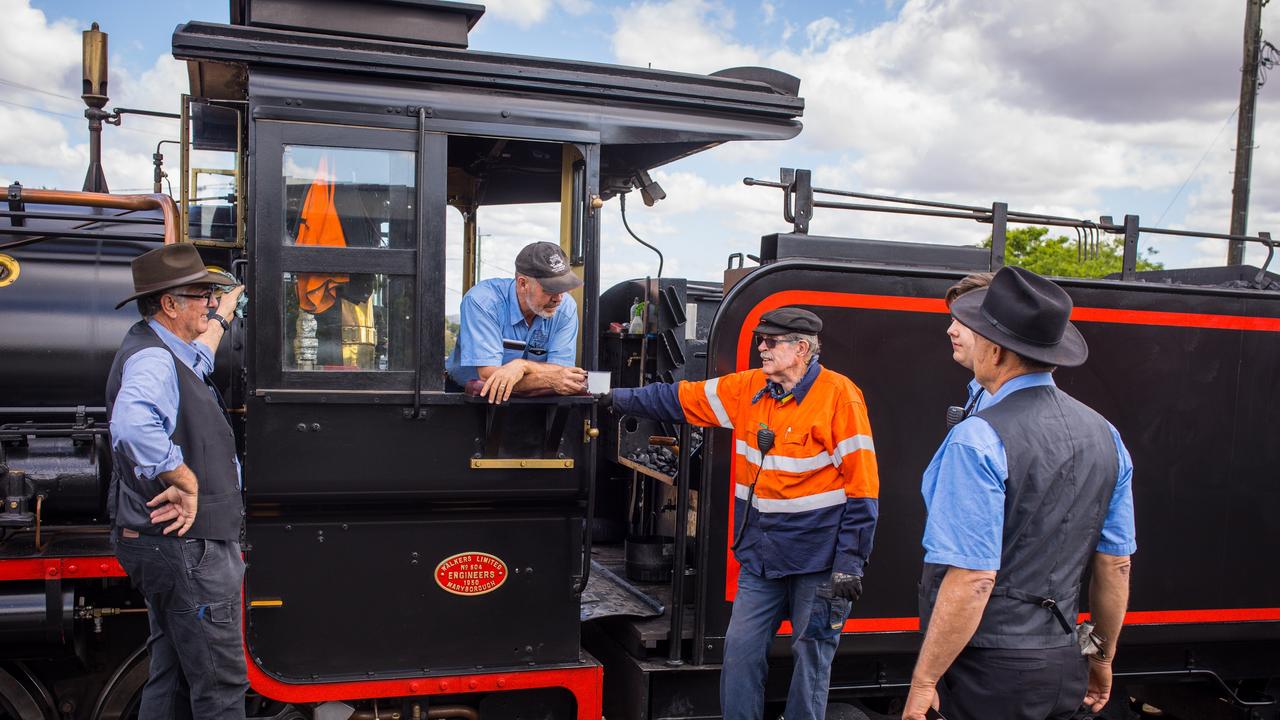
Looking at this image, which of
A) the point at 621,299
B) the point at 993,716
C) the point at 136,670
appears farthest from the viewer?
the point at 621,299

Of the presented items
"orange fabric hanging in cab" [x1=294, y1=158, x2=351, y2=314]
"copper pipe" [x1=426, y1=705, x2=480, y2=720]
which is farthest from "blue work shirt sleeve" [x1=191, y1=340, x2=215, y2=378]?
"copper pipe" [x1=426, y1=705, x2=480, y2=720]

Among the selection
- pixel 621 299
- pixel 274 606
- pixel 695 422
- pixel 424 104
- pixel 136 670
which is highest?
pixel 424 104

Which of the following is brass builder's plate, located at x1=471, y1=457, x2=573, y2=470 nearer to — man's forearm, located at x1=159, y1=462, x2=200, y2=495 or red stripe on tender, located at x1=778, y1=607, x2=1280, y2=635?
man's forearm, located at x1=159, y1=462, x2=200, y2=495

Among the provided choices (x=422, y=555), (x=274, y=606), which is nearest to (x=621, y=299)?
(x=422, y=555)

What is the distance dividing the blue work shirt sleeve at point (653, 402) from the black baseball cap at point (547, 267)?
50 centimetres

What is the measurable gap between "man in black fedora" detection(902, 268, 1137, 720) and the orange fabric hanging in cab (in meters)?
2.07

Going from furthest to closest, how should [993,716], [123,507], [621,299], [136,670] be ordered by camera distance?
[621,299] → [136,670] → [123,507] → [993,716]

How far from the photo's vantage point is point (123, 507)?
3.36 meters

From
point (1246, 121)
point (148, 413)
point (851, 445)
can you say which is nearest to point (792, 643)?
point (851, 445)

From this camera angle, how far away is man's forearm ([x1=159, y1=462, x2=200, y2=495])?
127 inches

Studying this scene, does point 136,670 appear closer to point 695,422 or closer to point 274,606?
point 274,606

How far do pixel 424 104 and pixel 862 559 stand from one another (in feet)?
7.24

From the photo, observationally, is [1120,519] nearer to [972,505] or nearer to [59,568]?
[972,505]

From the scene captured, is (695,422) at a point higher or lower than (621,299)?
lower
